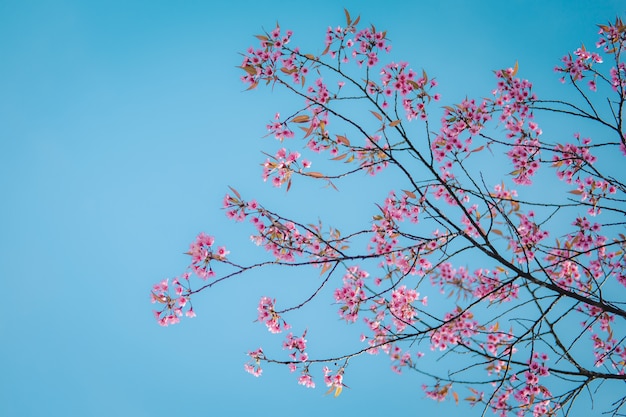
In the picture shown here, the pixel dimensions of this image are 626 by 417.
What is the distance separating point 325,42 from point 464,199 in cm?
243

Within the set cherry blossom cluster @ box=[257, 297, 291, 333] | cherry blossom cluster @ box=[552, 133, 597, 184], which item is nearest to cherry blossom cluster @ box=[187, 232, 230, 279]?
cherry blossom cluster @ box=[257, 297, 291, 333]

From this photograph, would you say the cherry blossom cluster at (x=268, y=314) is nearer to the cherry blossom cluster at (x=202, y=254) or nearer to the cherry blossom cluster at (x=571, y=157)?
the cherry blossom cluster at (x=202, y=254)

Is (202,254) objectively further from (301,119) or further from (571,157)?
(571,157)

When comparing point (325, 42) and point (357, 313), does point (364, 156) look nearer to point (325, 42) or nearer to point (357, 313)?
point (325, 42)

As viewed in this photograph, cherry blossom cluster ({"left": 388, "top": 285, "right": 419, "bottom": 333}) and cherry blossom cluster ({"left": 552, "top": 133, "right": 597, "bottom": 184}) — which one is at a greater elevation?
cherry blossom cluster ({"left": 552, "top": 133, "right": 597, "bottom": 184})

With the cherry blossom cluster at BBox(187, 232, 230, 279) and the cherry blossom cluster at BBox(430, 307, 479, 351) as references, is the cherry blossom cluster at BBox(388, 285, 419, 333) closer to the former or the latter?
the cherry blossom cluster at BBox(430, 307, 479, 351)

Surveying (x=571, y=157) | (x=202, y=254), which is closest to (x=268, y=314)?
(x=202, y=254)

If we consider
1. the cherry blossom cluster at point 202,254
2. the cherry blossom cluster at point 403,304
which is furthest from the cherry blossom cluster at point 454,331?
the cherry blossom cluster at point 202,254

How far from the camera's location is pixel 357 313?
4570 millimetres

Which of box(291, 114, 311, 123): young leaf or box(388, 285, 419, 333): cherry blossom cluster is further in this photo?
box(388, 285, 419, 333): cherry blossom cluster

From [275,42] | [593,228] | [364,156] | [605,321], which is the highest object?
[275,42]

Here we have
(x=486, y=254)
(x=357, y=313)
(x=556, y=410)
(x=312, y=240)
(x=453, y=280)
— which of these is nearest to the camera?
(x=486, y=254)

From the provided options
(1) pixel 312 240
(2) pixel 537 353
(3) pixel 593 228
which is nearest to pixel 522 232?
(3) pixel 593 228

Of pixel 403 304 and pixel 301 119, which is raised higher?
pixel 301 119
